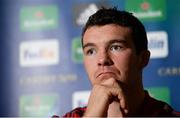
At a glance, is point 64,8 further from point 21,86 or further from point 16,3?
point 21,86

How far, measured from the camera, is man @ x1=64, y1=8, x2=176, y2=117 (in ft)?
3.28

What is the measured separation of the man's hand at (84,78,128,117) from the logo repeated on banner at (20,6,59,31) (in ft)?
2.79

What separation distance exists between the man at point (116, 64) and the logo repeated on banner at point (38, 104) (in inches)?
24.7

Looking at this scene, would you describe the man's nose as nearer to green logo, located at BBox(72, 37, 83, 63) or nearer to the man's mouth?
the man's mouth

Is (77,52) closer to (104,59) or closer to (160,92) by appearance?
(160,92)

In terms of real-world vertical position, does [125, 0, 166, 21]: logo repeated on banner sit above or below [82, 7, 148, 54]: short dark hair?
above

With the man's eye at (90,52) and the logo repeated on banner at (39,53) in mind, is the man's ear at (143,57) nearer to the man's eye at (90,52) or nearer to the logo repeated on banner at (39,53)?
the man's eye at (90,52)

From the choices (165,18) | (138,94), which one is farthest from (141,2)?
(138,94)

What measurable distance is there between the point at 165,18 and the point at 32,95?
1.89ft

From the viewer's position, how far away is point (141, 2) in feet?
5.86

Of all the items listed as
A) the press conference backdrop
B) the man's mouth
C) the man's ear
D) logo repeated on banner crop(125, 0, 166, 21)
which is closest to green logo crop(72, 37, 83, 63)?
the press conference backdrop

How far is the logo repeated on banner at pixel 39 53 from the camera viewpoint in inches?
70.7

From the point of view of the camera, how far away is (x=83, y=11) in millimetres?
1809

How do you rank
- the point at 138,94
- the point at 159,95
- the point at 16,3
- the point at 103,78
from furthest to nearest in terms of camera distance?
1. the point at 16,3
2. the point at 159,95
3. the point at 138,94
4. the point at 103,78
